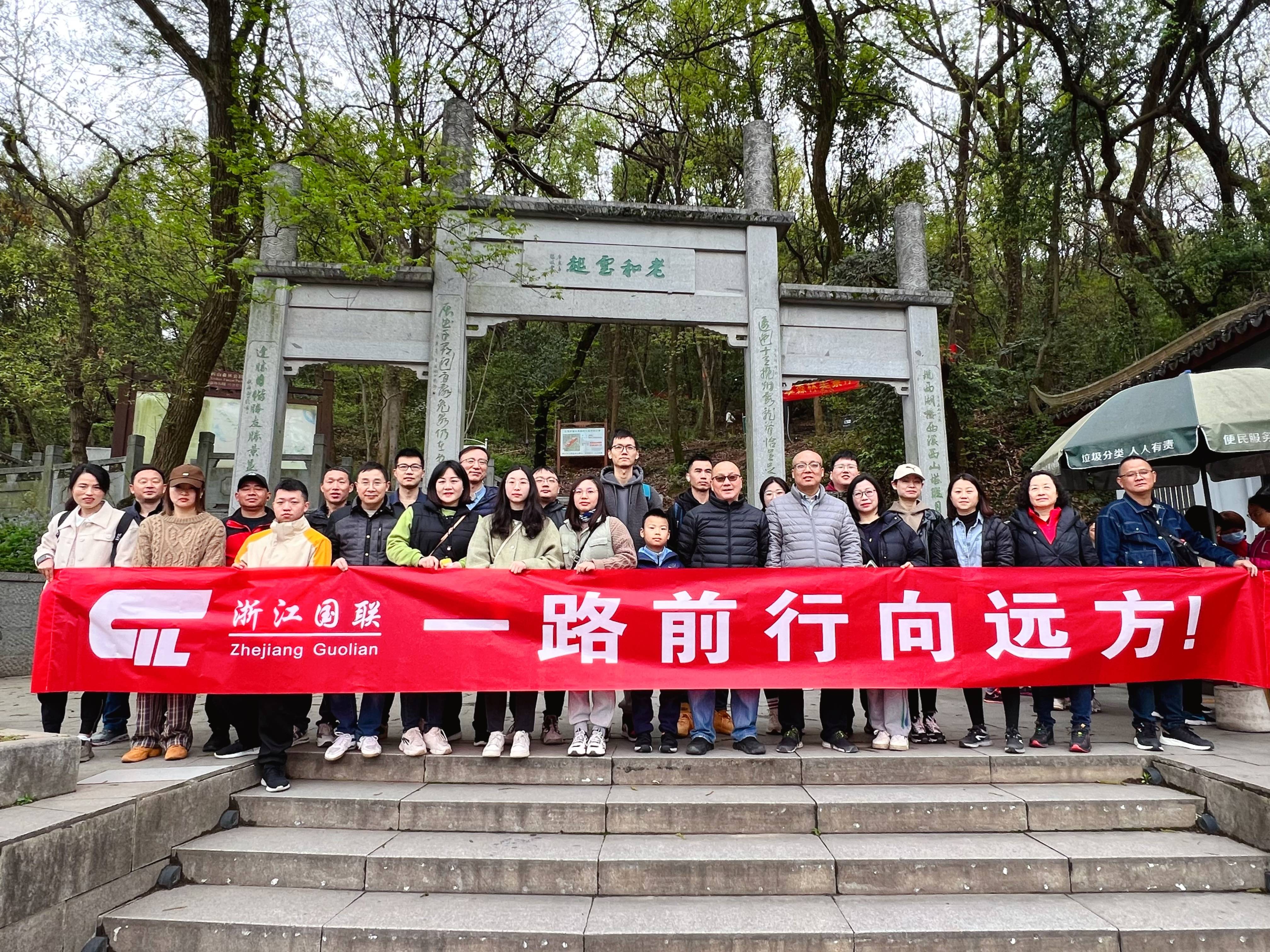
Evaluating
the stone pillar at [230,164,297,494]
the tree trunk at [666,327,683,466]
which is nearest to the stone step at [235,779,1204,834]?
the stone pillar at [230,164,297,494]

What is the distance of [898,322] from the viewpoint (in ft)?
27.8

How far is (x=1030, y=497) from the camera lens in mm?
4609

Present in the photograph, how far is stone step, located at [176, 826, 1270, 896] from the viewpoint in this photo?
319cm

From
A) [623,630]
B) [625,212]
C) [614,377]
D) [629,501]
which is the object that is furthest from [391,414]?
[623,630]

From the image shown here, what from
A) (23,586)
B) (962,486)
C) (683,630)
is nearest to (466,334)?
(683,630)

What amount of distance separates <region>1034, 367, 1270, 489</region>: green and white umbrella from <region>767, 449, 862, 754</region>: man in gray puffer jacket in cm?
276

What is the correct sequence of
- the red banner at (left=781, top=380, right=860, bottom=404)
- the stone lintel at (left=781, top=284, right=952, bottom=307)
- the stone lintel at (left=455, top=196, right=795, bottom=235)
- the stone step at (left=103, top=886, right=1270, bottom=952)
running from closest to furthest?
1. the stone step at (left=103, top=886, right=1270, bottom=952)
2. the stone lintel at (left=455, top=196, right=795, bottom=235)
3. the stone lintel at (left=781, top=284, right=952, bottom=307)
4. the red banner at (left=781, top=380, right=860, bottom=404)

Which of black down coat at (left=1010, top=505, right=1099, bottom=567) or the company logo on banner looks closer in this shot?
the company logo on banner

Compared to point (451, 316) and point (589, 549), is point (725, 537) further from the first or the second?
point (451, 316)

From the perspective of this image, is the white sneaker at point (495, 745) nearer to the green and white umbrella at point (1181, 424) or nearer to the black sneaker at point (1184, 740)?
the black sneaker at point (1184, 740)

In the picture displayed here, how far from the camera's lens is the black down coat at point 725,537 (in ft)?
14.7

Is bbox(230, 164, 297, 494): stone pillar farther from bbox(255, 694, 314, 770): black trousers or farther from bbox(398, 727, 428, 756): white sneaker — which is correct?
bbox(398, 727, 428, 756): white sneaker

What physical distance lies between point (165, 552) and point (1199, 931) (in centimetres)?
577

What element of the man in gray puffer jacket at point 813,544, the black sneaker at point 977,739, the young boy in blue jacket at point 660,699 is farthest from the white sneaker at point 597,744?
the black sneaker at point 977,739
